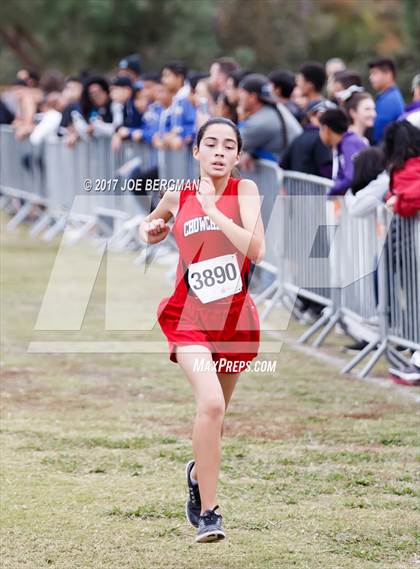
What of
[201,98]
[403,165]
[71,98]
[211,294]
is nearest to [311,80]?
[201,98]

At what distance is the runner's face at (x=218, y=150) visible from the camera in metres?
5.64

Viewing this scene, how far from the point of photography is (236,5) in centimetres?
4384

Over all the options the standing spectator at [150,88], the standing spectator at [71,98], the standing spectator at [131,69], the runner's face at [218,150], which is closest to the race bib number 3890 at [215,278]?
the runner's face at [218,150]

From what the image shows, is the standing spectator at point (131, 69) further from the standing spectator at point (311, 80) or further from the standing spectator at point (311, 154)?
the standing spectator at point (311, 154)

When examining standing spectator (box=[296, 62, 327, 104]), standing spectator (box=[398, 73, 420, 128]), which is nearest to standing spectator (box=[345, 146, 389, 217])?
standing spectator (box=[398, 73, 420, 128])

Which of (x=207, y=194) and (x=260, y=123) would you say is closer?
(x=207, y=194)

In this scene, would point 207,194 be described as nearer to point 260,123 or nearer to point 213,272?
point 213,272

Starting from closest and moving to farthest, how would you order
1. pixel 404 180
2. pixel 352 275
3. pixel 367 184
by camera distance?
pixel 404 180
pixel 367 184
pixel 352 275

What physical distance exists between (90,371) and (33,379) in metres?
0.52

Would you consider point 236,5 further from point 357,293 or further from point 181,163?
point 357,293

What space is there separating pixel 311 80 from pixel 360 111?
198 centimetres

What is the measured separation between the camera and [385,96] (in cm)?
1162

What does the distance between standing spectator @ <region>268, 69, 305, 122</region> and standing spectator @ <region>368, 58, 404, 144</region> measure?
102 cm

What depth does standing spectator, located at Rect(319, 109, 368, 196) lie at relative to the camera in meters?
10.2
